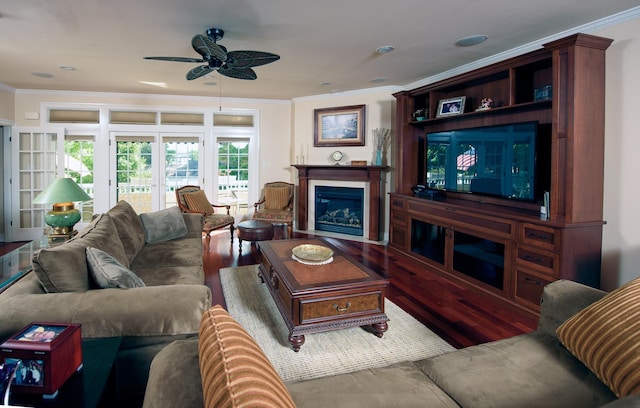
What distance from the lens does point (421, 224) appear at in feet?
15.1

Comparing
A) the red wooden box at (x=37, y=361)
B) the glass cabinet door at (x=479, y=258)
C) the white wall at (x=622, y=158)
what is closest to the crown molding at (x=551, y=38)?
the white wall at (x=622, y=158)

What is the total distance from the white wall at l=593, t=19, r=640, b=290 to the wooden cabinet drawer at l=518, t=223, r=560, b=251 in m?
0.60

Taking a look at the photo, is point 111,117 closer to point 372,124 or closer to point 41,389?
point 372,124

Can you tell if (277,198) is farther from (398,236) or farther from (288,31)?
(288,31)

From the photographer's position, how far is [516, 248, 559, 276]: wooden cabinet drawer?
292cm

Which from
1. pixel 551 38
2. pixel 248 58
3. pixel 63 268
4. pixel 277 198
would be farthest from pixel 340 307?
pixel 277 198

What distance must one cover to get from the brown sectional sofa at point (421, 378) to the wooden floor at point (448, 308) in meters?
1.03

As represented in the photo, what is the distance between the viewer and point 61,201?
3156 millimetres

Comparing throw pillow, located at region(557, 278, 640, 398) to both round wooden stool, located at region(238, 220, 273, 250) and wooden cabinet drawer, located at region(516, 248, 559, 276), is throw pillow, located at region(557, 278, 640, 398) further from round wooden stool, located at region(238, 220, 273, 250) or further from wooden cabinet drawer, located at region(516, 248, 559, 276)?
round wooden stool, located at region(238, 220, 273, 250)

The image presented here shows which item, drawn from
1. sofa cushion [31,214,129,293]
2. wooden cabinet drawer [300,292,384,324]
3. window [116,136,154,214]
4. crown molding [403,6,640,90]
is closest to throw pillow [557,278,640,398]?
wooden cabinet drawer [300,292,384,324]

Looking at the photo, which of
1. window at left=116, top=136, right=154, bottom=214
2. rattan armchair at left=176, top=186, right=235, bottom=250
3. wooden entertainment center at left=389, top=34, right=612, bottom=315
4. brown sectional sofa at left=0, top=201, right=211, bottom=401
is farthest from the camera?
window at left=116, top=136, right=154, bottom=214

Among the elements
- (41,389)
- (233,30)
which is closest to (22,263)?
(41,389)

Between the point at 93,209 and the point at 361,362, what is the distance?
5949 millimetres

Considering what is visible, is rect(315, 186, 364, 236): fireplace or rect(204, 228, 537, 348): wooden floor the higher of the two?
rect(315, 186, 364, 236): fireplace
